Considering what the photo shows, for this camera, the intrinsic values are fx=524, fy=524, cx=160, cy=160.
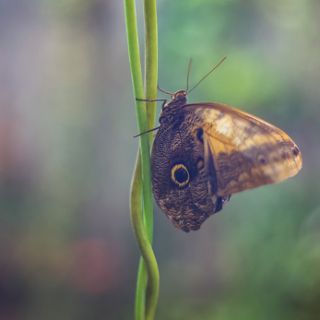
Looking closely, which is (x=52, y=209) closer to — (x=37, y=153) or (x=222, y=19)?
(x=37, y=153)

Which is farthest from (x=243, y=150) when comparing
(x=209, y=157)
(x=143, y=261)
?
(x=143, y=261)

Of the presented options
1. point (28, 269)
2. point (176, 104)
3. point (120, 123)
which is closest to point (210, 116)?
point (176, 104)

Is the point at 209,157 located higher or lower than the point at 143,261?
higher

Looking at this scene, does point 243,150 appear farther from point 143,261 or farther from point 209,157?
point 143,261

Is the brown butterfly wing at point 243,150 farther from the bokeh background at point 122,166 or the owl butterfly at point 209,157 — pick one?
the bokeh background at point 122,166

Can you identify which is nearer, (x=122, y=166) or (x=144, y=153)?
(x=144, y=153)

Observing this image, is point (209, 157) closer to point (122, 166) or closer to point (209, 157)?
point (209, 157)

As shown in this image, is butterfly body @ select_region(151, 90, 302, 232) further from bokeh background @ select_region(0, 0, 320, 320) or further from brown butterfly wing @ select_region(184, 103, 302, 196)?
bokeh background @ select_region(0, 0, 320, 320)
